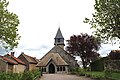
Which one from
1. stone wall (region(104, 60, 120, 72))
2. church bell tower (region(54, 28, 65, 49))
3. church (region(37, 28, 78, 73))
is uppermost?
church bell tower (region(54, 28, 65, 49))

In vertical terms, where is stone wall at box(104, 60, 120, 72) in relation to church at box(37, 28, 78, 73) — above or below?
below

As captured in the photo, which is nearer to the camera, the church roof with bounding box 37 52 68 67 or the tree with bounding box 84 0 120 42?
the tree with bounding box 84 0 120 42

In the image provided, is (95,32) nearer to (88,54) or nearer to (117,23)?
(117,23)

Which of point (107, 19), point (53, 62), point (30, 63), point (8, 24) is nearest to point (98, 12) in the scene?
point (107, 19)

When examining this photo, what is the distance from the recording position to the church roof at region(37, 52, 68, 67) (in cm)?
6756

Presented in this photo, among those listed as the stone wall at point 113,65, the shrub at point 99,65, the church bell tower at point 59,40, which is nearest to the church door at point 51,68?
the shrub at point 99,65

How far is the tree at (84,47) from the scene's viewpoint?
59.2 m

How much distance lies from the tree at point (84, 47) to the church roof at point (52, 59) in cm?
697

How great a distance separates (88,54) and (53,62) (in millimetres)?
12918

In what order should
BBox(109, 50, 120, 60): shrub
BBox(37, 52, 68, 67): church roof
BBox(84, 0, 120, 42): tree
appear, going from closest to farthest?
BBox(84, 0, 120, 42): tree, BBox(109, 50, 120, 60): shrub, BBox(37, 52, 68, 67): church roof

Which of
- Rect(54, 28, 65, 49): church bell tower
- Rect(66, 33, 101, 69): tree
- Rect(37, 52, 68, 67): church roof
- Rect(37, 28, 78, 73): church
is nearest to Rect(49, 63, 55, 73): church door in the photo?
Rect(37, 28, 78, 73): church

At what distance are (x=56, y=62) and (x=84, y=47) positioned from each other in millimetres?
12004

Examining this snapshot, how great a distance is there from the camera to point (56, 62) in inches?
2657

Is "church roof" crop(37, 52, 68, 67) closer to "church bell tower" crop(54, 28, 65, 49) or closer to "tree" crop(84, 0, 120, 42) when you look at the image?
"church bell tower" crop(54, 28, 65, 49)
